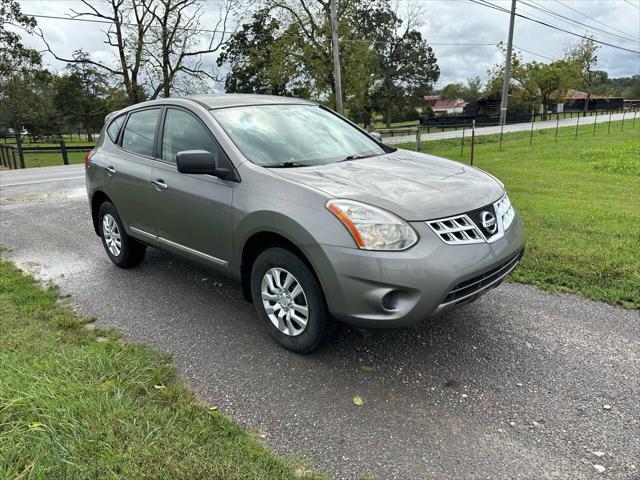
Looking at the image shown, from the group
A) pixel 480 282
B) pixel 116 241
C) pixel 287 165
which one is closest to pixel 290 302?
pixel 287 165

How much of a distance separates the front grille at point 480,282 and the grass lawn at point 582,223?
4.61 ft

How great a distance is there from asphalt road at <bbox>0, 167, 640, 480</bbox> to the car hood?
1014 millimetres

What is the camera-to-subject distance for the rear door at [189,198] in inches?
139

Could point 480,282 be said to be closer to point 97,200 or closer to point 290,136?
point 290,136

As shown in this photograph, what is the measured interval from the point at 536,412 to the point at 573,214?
4.75 metres

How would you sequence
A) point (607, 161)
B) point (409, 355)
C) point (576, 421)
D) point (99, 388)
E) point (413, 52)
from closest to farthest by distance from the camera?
1. point (576, 421)
2. point (99, 388)
3. point (409, 355)
4. point (607, 161)
5. point (413, 52)

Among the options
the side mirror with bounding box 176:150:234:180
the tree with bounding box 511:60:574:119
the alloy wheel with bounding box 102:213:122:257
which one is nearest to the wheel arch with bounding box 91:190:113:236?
the alloy wheel with bounding box 102:213:122:257

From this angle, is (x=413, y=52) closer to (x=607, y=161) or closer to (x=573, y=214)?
(x=607, y=161)

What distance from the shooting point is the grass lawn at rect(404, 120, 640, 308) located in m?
4.41

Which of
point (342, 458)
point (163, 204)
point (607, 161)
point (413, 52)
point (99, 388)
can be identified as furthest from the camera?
point (413, 52)

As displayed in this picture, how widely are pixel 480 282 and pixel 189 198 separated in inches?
86.5

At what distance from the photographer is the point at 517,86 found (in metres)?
56.6

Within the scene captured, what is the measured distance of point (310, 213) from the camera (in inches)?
115

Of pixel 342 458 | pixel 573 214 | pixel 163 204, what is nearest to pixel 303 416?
pixel 342 458
